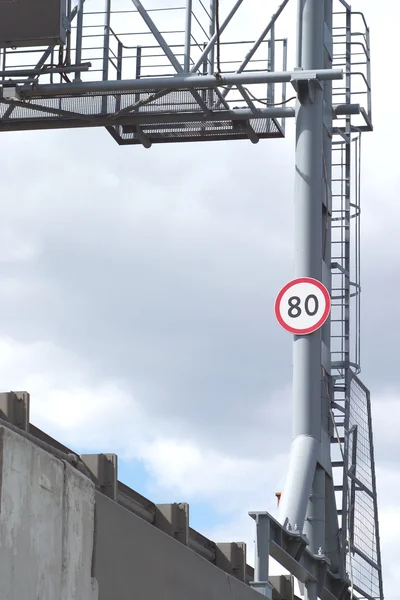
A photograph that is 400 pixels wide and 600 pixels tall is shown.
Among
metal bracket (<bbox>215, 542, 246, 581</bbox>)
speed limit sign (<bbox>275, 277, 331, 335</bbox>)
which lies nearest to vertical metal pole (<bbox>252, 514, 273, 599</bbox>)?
metal bracket (<bbox>215, 542, 246, 581</bbox>)

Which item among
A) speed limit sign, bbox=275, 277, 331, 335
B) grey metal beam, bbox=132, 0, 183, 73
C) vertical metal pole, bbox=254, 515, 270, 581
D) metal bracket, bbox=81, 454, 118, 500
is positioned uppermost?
grey metal beam, bbox=132, 0, 183, 73

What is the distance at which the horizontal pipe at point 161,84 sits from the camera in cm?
2005

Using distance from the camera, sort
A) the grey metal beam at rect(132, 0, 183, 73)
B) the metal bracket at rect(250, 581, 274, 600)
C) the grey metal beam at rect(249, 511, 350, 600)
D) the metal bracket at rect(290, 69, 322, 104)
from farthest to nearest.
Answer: the metal bracket at rect(290, 69, 322, 104) < the grey metal beam at rect(132, 0, 183, 73) < the grey metal beam at rect(249, 511, 350, 600) < the metal bracket at rect(250, 581, 274, 600)

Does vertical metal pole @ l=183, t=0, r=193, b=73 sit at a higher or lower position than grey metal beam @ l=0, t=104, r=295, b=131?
higher

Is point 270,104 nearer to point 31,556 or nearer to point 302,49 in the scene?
point 302,49

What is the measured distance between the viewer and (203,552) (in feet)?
52.3

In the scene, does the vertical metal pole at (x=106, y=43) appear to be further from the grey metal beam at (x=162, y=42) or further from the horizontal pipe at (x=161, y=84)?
the grey metal beam at (x=162, y=42)

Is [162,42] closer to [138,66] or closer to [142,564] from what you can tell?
[138,66]

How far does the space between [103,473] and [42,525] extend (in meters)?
2.23

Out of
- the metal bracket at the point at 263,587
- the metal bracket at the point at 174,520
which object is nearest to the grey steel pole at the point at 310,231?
the metal bracket at the point at 263,587

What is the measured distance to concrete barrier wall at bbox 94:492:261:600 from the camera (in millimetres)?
11594

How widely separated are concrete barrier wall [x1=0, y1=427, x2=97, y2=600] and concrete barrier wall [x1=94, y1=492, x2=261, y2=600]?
1.14 ft

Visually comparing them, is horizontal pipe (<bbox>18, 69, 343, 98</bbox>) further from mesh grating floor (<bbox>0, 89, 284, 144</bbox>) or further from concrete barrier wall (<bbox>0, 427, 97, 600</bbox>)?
concrete barrier wall (<bbox>0, 427, 97, 600</bbox>)

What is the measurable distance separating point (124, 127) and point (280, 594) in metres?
8.14
